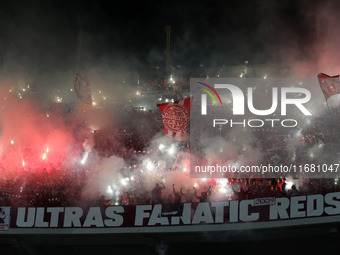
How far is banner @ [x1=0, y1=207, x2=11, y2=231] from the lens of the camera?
261 inches

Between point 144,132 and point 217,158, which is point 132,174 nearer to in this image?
point 217,158

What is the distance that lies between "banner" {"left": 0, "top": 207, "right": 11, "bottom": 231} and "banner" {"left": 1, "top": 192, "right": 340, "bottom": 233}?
46mm

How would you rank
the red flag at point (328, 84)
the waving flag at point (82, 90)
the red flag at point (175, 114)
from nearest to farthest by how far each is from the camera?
the red flag at point (175, 114) < the red flag at point (328, 84) < the waving flag at point (82, 90)

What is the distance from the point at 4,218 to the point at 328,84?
10460 millimetres

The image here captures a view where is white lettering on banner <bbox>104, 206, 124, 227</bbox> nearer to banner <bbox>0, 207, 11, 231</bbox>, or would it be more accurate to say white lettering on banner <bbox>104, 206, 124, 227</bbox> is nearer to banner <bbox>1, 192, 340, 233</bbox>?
banner <bbox>1, 192, 340, 233</bbox>

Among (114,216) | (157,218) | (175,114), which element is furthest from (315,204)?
(114,216)

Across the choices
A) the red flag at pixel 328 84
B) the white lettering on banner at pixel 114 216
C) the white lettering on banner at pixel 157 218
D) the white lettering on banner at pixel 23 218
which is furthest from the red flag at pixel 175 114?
the red flag at pixel 328 84

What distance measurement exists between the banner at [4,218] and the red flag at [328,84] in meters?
10.1

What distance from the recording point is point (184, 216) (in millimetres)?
6668

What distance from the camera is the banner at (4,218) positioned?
6625 millimetres

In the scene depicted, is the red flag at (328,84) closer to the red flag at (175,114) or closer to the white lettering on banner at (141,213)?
the red flag at (175,114)

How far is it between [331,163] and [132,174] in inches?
263

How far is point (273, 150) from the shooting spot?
10797mm

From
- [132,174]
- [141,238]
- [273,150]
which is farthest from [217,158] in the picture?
[141,238]
